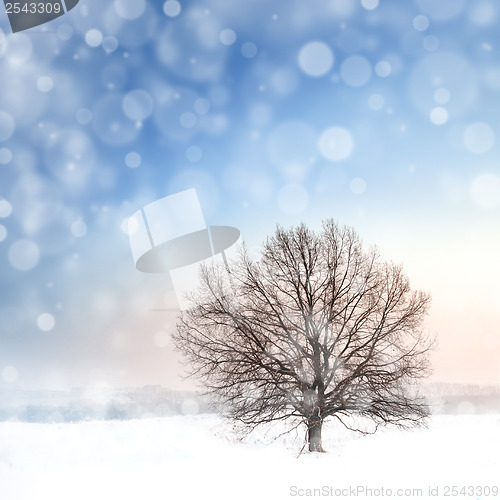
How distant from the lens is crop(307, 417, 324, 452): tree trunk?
14165 millimetres

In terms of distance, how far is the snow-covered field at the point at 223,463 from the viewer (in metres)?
9.88

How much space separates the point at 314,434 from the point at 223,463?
3596mm

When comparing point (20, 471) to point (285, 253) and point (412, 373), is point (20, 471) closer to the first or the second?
point (285, 253)

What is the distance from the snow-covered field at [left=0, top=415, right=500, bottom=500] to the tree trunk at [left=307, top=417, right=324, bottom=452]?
481 mm

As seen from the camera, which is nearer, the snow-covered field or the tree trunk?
the snow-covered field

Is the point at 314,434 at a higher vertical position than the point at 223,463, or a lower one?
higher

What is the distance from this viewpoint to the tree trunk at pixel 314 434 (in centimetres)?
1416

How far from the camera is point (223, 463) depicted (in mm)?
12391

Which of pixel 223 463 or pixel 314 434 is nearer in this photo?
pixel 223 463

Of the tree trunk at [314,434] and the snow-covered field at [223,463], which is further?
the tree trunk at [314,434]

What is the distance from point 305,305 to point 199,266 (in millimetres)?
4141

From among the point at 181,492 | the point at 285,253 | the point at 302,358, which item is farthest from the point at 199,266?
the point at 181,492

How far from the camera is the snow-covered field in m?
9.88

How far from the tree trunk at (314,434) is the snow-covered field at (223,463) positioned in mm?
481
